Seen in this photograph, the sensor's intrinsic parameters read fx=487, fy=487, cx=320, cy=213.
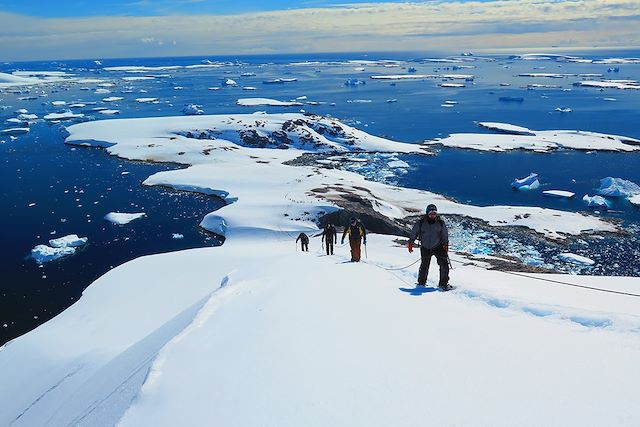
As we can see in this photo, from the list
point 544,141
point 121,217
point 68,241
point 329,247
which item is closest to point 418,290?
point 329,247

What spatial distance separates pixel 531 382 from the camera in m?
6.14

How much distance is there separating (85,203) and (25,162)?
71.8 ft

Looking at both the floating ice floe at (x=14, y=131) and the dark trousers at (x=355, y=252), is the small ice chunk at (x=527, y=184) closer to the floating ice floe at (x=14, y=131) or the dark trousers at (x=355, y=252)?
the dark trousers at (x=355, y=252)

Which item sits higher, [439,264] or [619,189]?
[439,264]

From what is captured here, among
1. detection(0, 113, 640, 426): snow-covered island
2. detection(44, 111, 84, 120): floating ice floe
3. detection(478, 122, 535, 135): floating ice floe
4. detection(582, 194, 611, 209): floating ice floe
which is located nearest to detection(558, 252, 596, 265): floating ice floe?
detection(582, 194, 611, 209): floating ice floe

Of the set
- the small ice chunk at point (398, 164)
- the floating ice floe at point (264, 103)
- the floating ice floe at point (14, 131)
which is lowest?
the small ice chunk at point (398, 164)

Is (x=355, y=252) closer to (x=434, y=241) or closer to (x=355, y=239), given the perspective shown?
(x=355, y=239)

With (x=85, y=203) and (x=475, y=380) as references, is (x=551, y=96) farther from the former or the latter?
(x=475, y=380)

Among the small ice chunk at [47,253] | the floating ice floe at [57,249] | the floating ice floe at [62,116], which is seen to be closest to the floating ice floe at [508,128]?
the floating ice floe at [57,249]

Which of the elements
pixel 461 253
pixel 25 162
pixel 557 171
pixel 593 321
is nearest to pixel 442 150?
pixel 557 171

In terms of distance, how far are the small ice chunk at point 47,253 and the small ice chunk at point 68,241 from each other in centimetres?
42

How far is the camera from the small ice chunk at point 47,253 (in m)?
32.1

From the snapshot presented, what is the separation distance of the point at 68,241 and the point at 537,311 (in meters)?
33.4

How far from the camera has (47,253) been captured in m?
32.3
